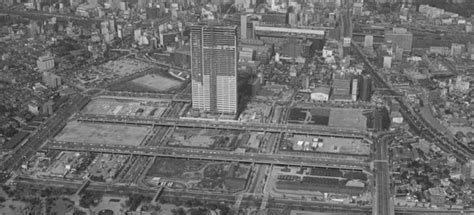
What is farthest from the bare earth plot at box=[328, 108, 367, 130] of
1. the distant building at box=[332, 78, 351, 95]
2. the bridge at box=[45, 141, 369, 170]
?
the bridge at box=[45, 141, 369, 170]

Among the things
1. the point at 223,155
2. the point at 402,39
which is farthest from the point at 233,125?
the point at 402,39

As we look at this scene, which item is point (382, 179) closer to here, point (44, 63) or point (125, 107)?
point (125, 107)

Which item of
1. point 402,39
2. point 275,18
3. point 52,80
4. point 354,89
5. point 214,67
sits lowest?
point 52,80

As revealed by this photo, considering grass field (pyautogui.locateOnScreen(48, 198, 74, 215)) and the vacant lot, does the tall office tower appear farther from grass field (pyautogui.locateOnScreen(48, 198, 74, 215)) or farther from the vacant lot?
grass field (pyautogui.locateOnScreen(48, 198, 74, 215))

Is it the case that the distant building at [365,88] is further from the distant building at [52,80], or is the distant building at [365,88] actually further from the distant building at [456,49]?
the distant building at [52,80]

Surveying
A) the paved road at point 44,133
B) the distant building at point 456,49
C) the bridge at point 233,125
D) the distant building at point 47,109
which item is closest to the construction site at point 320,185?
the bridge at point 233,125

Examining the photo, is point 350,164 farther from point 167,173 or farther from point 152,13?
point 152,13
